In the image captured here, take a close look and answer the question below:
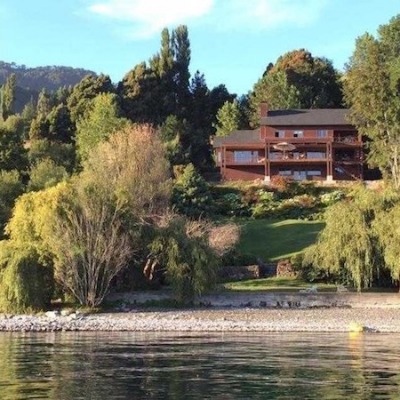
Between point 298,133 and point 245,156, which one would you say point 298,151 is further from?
point 245,156

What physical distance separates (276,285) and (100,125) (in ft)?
125

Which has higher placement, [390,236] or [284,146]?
[284,146]

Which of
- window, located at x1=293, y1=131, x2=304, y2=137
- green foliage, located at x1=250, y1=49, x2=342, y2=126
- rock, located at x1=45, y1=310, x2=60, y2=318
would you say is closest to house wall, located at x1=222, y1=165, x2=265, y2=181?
window, located at x1=293, y1=131, x2=304, y2=137

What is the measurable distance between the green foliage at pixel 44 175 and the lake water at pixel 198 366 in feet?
102

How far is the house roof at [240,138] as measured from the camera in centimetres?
8634

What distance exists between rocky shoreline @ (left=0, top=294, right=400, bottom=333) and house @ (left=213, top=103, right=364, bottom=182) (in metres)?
41.4

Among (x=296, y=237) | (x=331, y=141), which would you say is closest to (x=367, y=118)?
(x=331, y=141)

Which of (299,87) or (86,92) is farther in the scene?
(299,87)

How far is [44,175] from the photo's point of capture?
65.9 metres

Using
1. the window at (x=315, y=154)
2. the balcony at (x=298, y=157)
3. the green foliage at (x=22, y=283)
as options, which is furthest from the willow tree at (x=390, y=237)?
the window at (x=315, y=154)

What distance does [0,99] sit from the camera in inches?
4988

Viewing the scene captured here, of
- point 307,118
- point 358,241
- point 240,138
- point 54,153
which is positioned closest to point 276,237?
point 358,241

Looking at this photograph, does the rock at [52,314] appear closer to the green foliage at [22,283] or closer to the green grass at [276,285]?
the green foliage at [22,283]

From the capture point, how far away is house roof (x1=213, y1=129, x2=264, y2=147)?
86.3 metres
